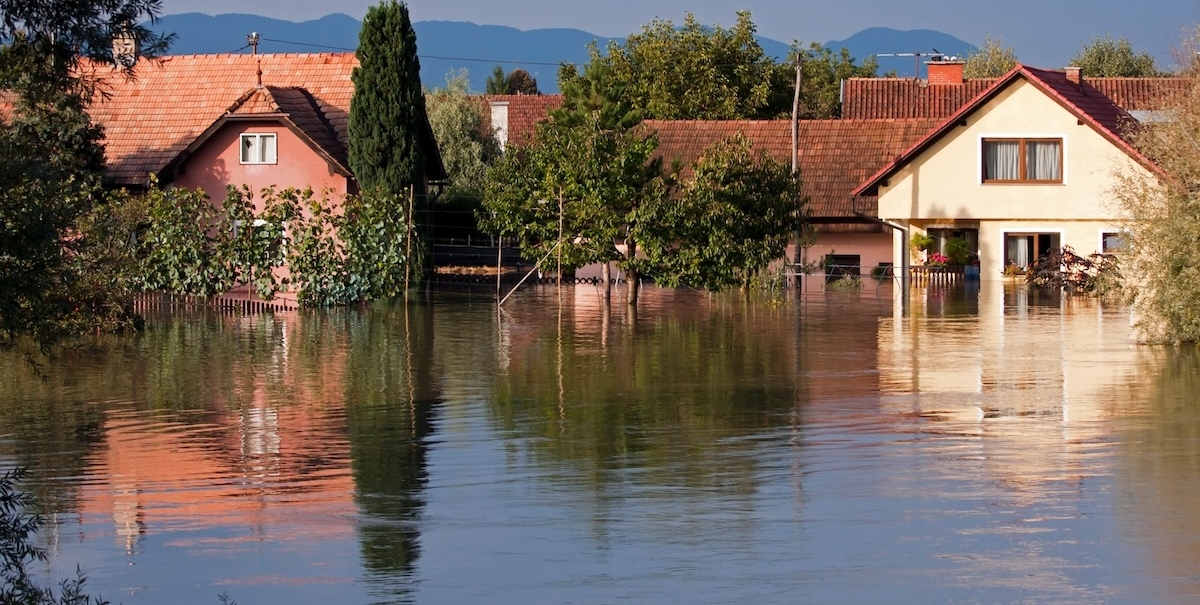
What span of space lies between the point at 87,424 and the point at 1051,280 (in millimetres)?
28358

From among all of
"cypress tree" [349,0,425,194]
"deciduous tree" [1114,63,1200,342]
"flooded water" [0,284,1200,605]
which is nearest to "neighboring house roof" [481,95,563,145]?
"cypress tree" [349,0,425,194]

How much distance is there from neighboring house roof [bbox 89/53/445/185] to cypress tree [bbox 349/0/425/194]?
202cm

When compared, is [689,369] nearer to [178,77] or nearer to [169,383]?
[169,383]

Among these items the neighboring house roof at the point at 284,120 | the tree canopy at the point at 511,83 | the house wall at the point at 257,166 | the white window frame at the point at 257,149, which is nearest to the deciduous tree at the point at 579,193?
the neighboring house roof at the point at 284,120

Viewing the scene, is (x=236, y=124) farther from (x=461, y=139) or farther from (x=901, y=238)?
(x=461, y=139)

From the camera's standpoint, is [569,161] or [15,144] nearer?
[15,144]

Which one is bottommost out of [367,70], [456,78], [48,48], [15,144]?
[15,144]

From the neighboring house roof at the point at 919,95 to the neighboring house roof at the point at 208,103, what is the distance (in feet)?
58.1

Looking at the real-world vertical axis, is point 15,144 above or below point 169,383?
above

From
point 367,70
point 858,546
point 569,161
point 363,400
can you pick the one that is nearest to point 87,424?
point 363,400

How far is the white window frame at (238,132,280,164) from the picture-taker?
41.8 meters

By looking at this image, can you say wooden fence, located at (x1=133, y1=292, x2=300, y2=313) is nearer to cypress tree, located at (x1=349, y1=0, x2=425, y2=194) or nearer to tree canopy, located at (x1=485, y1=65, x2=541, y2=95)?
cypress tree, located at (x1=349, y1=0, x2=425, y2=194)

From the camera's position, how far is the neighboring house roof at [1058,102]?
41281mm

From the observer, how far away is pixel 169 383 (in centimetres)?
2009
